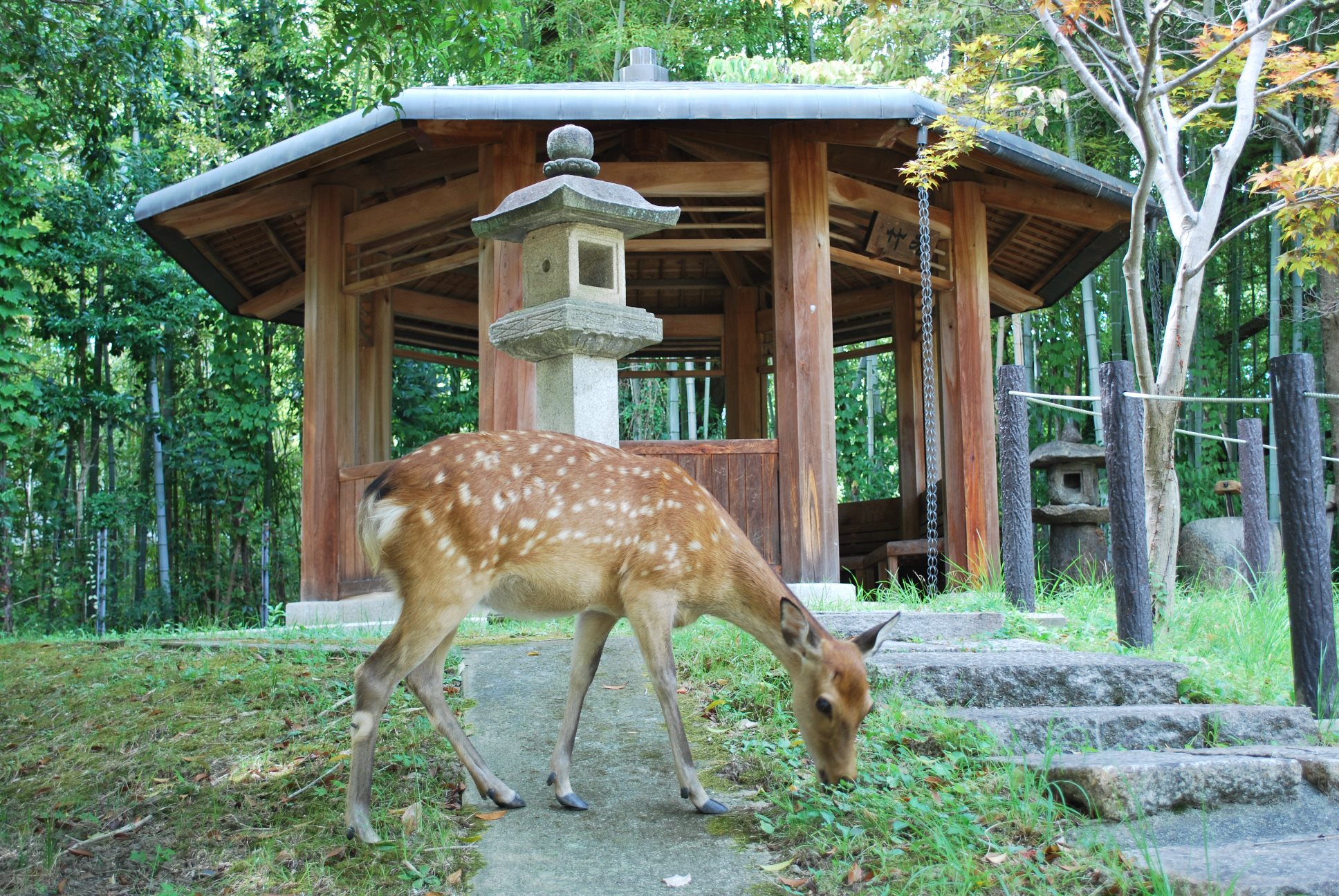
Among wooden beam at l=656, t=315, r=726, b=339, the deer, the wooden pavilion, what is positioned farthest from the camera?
wooden beam at l=656, t=315, r=726, b=339

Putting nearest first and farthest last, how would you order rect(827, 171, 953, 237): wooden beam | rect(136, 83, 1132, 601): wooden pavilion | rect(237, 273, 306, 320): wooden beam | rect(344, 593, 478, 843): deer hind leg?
rect(344, 593, 478, 843): deer hind leg → rect(136, 83, 1132, 601): wooden pavilion → rect(827, 171, 953, 237): wooden beam → rect(237, 273, 306, 320): wooden beam

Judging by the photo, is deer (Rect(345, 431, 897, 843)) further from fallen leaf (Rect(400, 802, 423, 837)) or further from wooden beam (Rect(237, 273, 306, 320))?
wooden beam (Rect(237, 273, 306, 320))

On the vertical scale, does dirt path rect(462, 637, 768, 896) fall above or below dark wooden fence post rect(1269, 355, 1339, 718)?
below

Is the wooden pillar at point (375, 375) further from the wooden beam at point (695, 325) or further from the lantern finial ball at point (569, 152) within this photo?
the lantern finial ball at point (569, 152)

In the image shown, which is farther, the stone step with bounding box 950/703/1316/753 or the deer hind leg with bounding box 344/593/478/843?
the stone step with bounding box 950/703/1316/753

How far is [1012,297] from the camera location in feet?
41.4

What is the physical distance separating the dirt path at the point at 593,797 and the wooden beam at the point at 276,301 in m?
7.12

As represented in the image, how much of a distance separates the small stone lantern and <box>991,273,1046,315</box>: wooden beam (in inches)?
56.2

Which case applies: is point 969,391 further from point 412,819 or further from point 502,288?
point 412,819

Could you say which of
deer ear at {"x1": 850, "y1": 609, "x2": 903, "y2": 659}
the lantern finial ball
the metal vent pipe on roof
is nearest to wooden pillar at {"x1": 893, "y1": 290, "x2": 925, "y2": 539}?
the metal vent pipe on roof

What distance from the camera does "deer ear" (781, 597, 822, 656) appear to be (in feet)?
12.2

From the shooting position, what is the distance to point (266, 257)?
11742 millimetres

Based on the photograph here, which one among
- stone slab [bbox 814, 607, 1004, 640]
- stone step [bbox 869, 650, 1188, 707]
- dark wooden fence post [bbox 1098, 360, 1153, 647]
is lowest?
stone step [bbox 869, 650, 1188, 707]

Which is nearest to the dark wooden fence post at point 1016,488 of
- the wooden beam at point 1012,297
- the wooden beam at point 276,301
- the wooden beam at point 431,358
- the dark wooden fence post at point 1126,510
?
the dark wooden fence post at point 1126,510
